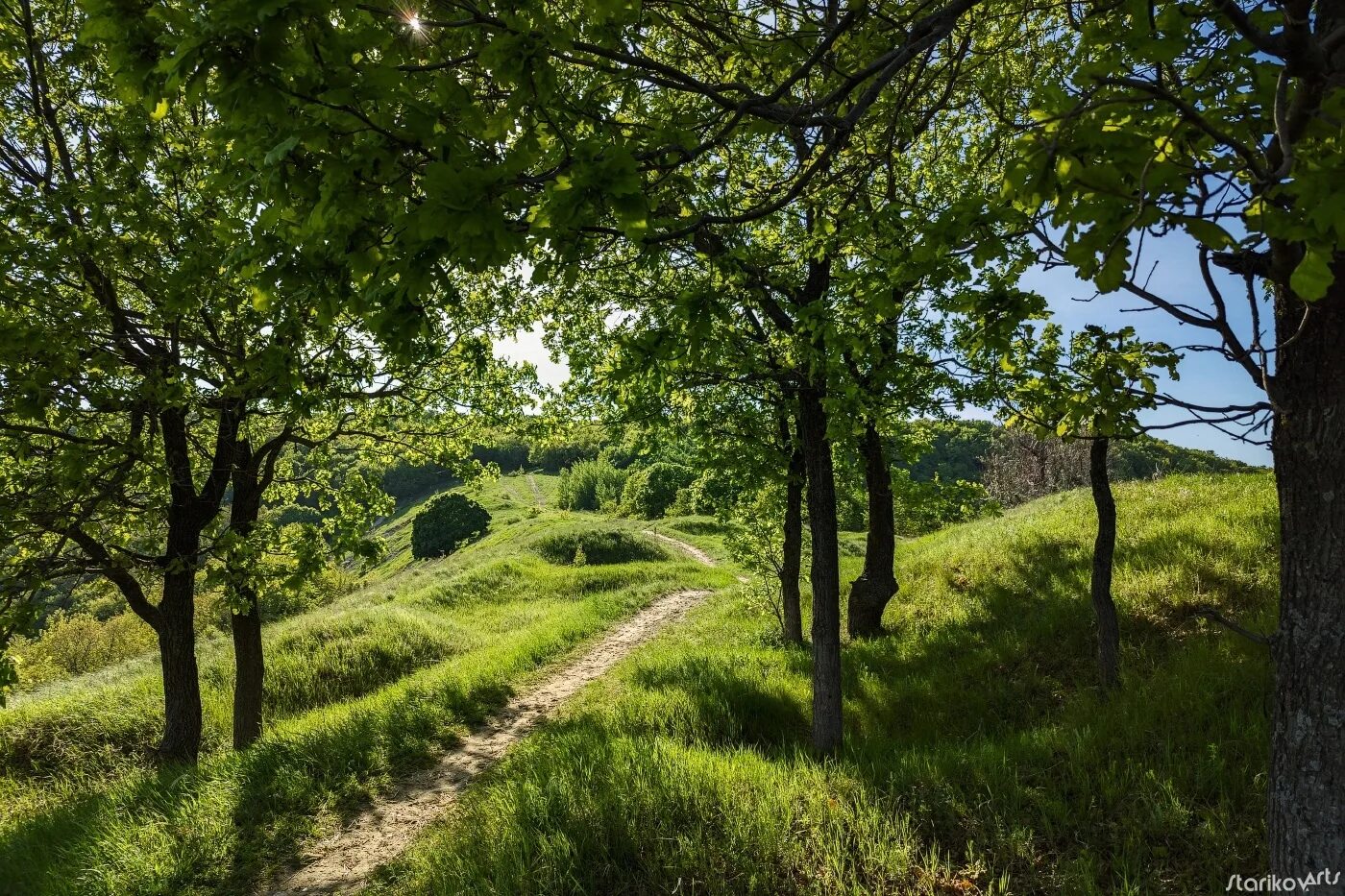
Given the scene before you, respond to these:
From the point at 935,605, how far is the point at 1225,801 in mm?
7793

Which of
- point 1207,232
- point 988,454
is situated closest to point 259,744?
point 1207,232

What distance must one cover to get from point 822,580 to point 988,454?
210 ft

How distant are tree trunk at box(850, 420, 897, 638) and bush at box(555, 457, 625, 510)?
7887 centimetres

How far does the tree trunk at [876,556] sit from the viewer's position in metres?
11.5

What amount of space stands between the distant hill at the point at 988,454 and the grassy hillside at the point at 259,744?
9422 millimetres

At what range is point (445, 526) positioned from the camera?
63031 millimetres

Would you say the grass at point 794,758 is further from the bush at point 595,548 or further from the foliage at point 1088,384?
the bush at point 595,548

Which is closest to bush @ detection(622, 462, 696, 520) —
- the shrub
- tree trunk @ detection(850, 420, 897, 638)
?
the shrub

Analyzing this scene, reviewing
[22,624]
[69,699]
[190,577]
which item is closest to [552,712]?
[190,577]

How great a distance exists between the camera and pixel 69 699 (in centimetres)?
1225

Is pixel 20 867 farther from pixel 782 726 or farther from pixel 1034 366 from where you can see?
pixel 1034 366


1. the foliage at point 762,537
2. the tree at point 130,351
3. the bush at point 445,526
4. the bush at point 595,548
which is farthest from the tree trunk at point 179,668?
the bush at point 445,526

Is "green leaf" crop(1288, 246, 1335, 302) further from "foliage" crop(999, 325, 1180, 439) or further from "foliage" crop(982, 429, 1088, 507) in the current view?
"foliage" crop(982, 429, 1088, 507)

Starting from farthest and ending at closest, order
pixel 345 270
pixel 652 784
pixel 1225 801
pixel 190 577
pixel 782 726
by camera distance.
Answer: pixel 190 577, pixel 782 726, pixel 652 784, pixel 1225 801, pixel 345 270
